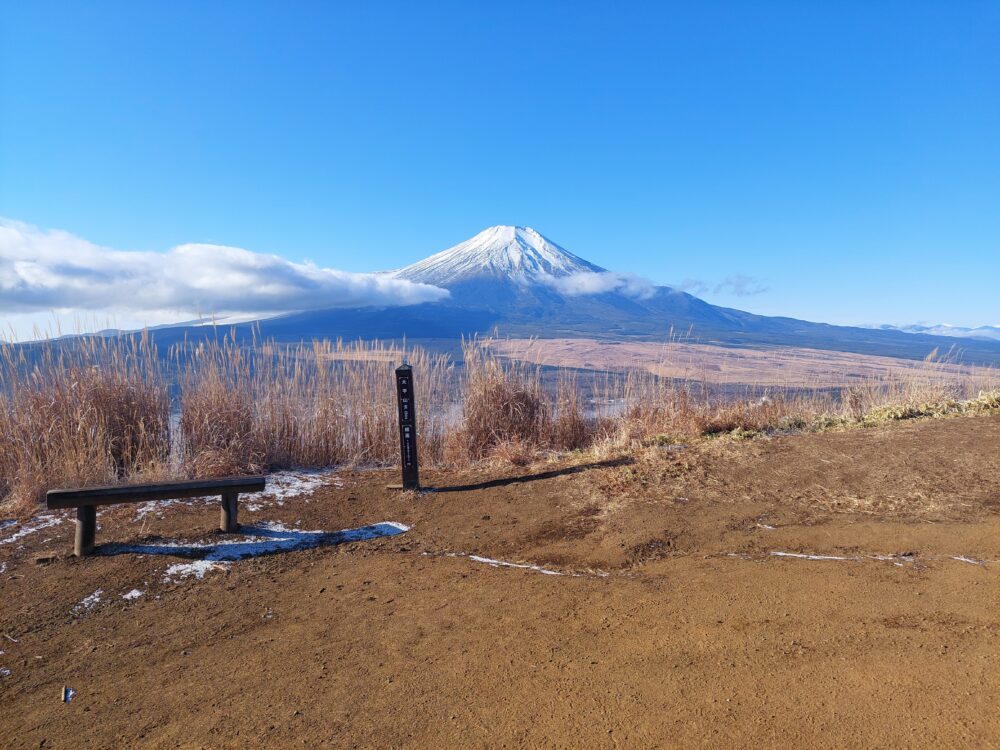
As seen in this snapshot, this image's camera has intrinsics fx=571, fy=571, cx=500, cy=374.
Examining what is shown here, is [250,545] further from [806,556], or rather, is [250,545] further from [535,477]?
[806,556]

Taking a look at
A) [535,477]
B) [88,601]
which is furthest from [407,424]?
[88,601]

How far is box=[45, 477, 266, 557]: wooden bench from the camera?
13.5 feet

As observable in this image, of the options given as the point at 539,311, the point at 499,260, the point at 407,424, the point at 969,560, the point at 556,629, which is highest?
the point at 499,260

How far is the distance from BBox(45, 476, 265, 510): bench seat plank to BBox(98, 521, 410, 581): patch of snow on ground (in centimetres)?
39

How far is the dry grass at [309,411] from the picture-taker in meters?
6.28

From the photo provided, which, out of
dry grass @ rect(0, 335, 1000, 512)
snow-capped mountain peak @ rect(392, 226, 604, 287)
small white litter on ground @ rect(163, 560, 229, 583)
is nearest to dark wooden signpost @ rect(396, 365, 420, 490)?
dry grass @ rect(0, 335, 1000, 512)

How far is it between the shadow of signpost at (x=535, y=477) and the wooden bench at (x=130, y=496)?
196 centimetres

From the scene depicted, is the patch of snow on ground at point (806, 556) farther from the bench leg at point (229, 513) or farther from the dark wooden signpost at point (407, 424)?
the bench leg at point (229, 513)

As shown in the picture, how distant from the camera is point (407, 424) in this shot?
5.95 m

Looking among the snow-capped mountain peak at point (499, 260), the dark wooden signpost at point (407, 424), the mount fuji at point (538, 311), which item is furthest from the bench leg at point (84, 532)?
the snow-capped mountain peak at point (499, 260)

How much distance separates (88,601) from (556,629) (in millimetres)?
3008

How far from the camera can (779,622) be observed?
298cm

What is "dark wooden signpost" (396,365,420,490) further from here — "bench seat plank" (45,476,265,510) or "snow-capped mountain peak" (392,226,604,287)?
"snow-capped mountain peak" (392,226,604,287)

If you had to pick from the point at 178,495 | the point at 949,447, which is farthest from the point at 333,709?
the point at 949,447
